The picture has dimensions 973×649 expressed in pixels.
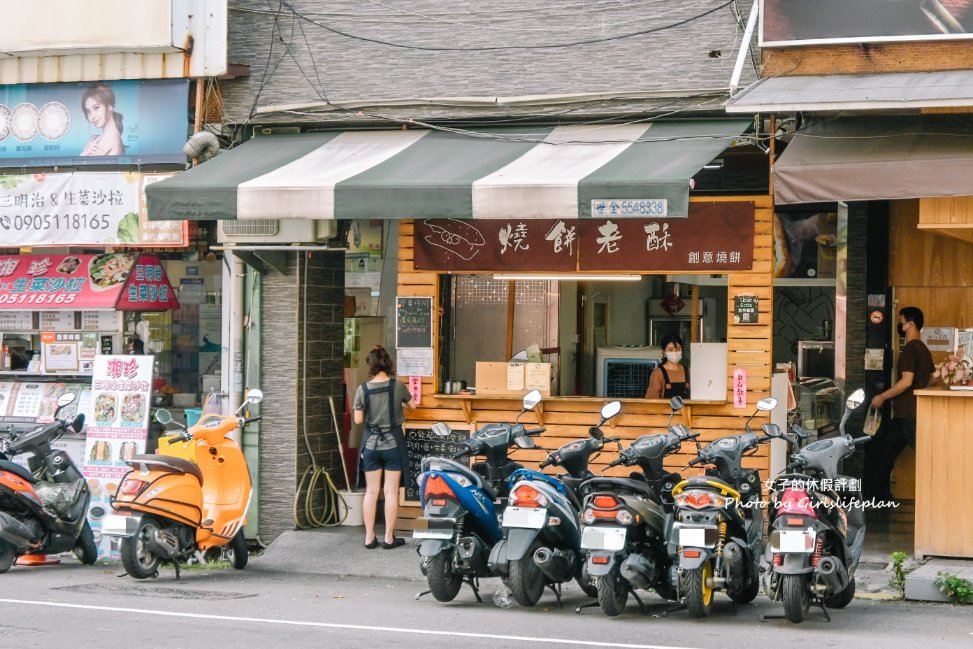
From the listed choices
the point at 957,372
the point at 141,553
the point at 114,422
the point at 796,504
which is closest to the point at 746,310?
the point at 957,372

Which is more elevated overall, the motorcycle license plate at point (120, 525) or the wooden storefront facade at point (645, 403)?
the wooden storefront facade at point (645, 403)

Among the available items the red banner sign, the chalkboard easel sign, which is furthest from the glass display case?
the red banner sign

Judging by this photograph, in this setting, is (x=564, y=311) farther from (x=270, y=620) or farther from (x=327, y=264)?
(x=270, y=620)

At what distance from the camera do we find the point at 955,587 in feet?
33.1

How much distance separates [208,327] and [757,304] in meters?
5.81

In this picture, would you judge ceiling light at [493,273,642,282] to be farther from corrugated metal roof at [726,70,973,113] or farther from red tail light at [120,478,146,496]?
red tail light at [120,478,146,496]

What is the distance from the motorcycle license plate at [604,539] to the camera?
30.3 ft

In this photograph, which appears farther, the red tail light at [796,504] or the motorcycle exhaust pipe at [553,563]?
the motorcycle exhaust pipe at [553,563]

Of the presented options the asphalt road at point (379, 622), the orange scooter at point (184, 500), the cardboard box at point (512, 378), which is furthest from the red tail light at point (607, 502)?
the orange scooter at point (184, 500)

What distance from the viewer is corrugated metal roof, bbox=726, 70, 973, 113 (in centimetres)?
1070

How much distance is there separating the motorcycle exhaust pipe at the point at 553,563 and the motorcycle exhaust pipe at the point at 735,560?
45.9 inches

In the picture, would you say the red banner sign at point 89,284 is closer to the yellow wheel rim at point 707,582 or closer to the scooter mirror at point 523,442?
the scooter mirror at point 523,442

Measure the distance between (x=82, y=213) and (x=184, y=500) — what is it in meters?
3.72

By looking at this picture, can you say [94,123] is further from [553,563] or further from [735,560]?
[735,560]
